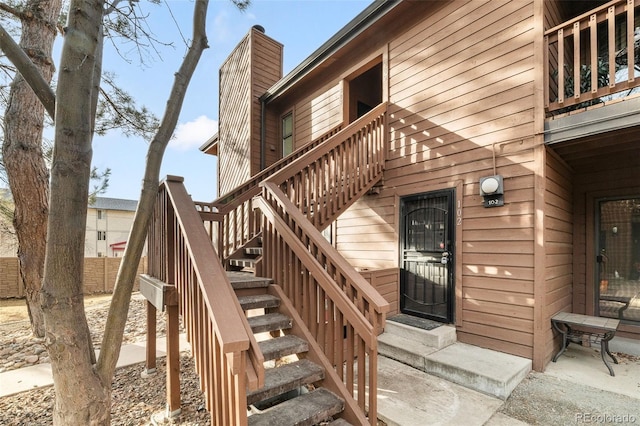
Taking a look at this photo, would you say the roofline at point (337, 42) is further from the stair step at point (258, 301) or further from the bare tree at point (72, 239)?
the stair step at point (258, 301)

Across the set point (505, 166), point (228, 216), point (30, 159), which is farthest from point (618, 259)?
point (30, 159)

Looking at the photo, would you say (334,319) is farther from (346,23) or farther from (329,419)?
(346,23)

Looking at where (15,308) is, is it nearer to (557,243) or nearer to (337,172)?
(337,172)

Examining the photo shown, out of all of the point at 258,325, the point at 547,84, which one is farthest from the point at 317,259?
the point at 547,84

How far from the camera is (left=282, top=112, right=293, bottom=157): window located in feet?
24.5

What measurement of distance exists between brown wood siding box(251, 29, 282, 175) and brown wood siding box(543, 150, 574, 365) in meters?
5.80

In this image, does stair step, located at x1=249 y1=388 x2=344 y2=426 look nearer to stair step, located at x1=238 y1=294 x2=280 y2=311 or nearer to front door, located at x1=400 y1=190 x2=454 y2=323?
stair step, located at x1=238 y1=294 x2=280 y2=311

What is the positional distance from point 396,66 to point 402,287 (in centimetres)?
360

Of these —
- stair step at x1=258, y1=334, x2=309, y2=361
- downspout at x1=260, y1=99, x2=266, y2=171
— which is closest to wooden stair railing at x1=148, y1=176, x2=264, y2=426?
stair step at x1=258, y1=334, x2=309, y2=361

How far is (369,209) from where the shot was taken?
206 inches

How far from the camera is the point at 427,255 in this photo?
4277 millimetres

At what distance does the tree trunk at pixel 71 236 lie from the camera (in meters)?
1.95

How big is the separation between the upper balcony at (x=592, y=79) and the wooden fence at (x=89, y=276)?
13.0 meters

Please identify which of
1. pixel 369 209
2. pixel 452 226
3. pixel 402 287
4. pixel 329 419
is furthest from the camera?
pixel 369 209
